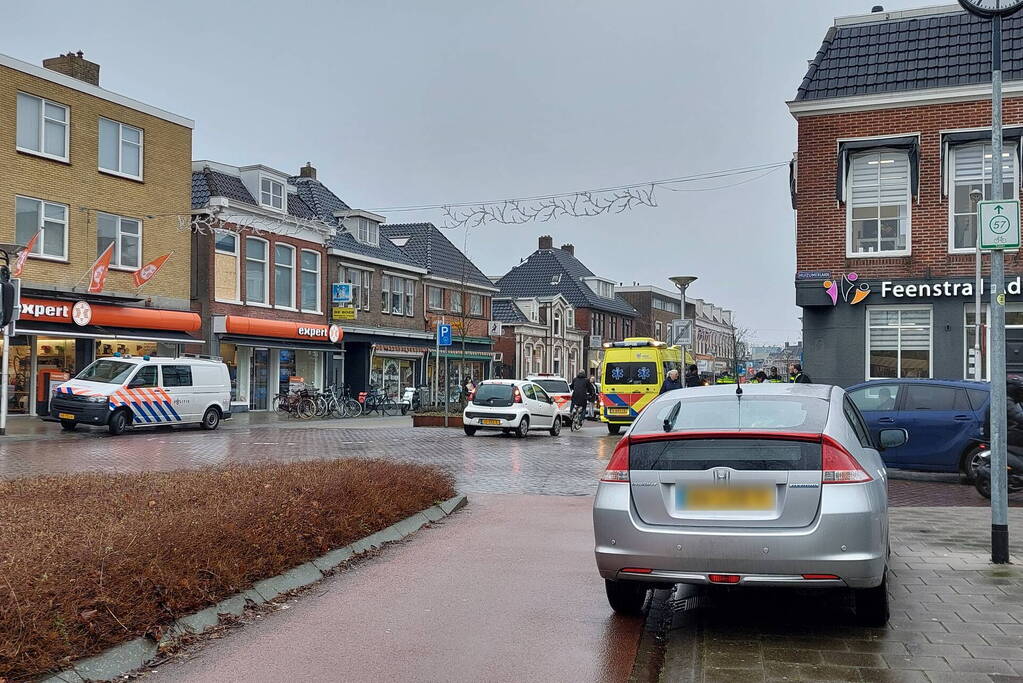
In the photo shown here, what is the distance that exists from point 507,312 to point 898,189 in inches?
1625

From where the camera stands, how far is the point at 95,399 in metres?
21.9

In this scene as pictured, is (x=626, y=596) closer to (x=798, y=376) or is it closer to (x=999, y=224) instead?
(x=999, y=224)

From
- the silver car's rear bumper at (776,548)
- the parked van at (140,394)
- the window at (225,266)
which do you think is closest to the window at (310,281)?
the window at (225,266)

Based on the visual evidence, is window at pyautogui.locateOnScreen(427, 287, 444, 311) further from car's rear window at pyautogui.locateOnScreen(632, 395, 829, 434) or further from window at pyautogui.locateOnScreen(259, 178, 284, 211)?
car's rear window at pyautogui.locateOnScreen(632, 395, 829, 434)

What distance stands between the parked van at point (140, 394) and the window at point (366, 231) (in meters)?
17.7

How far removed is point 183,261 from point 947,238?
890 inches

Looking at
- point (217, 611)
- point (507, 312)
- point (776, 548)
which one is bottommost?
point (217, 611)

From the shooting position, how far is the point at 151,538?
19.7 ft

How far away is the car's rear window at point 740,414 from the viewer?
18.8ft

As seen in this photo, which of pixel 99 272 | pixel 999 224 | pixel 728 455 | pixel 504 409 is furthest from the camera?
pixel 99 272

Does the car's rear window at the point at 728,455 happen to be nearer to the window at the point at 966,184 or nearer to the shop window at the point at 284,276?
the window at the point at 966,184

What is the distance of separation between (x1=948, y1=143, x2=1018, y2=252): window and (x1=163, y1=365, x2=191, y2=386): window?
59.0 feet

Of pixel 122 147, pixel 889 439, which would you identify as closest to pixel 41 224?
pixel 122 147

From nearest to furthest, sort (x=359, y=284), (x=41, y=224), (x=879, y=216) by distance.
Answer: (x=879, y=216) → (x=41, y=224) → (x=359, y=284)
